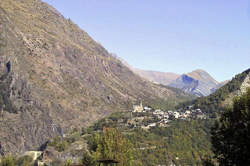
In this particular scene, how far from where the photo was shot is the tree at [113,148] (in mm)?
71412

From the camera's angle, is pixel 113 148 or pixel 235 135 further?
pixel 113 148

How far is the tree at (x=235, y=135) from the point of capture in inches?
1486

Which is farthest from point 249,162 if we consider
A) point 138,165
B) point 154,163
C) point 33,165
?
point 33,165

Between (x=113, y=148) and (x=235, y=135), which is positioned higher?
(x=235, y=135)

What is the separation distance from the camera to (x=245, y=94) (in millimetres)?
41531

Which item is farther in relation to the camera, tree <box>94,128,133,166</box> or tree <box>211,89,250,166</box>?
tree <box>94,128,133,166</box>

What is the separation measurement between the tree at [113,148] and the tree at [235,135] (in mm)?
33230

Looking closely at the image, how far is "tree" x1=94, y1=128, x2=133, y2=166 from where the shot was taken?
234 feet

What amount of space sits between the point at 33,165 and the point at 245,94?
17501 cm

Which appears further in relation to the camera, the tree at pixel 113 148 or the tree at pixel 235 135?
the tree at pixel 113 148

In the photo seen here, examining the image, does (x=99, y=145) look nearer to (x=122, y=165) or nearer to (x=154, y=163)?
(x=122, y=165)

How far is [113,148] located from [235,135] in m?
39.0

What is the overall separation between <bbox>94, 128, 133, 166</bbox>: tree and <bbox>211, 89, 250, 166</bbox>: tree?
33.2 m

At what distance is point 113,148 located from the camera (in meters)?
73.8
